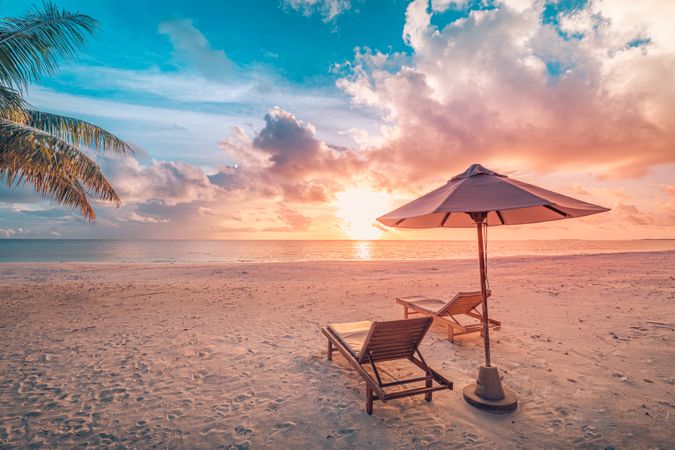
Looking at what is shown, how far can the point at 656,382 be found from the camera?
4133mm

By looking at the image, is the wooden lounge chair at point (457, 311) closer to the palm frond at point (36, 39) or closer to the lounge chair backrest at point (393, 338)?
the lounge chair backrest at point (393, 338)

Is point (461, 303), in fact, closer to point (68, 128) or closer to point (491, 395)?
point (491, 395)

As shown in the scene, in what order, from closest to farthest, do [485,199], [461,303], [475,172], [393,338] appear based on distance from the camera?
[485,199]
[475,172]
[393,338]
[461,303]

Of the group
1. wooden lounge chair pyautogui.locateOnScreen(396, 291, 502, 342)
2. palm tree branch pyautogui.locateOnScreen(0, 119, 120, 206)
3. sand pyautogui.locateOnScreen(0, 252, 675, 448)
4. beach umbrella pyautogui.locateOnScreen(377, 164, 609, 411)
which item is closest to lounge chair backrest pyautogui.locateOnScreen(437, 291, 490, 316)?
wooden lounge chair pyautogui.locateOnScreen(396, 291, 502, 342)

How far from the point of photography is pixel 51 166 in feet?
24.6

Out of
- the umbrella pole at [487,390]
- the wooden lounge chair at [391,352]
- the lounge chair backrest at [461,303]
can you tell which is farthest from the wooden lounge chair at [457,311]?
the wooden lounge chair at [391,352]

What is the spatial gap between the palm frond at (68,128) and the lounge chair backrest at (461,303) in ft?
39.2

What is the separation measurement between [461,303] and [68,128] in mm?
12765

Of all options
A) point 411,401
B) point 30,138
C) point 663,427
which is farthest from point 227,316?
point 663,427

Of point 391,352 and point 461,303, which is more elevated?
point 461,303

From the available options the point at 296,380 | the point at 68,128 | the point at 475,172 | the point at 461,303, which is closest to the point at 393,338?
the point at 296,380

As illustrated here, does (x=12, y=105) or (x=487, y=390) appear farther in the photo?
(x=12, y=105)

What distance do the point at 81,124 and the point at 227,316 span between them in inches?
324

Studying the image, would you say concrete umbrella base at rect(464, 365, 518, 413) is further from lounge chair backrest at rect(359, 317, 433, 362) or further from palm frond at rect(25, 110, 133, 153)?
palm frond at rect(25, 110, 133, 153)
